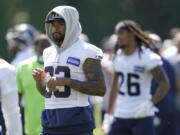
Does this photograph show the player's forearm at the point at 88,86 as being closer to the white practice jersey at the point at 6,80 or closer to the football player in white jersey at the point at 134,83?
the white practice jersey at the point at 6,80

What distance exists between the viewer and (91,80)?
28.1ft

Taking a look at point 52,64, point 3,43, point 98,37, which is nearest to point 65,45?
point 52,64

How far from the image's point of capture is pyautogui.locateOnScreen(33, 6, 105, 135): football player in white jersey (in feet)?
28.0

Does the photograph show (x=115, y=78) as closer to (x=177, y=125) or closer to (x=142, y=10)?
(x=177, y=125)

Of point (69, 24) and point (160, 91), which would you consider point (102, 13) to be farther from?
point (69, 24)

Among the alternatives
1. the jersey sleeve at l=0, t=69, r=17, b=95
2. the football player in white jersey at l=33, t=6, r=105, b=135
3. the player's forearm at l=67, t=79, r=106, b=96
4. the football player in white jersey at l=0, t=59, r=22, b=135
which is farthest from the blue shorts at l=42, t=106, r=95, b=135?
the jersey sleeve at l=0, t=69, r=17, b=95

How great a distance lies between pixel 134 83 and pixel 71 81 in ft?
10.3

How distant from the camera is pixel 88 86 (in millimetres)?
8523

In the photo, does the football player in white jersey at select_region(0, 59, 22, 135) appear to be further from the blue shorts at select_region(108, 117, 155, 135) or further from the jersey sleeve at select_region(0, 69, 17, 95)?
the blue shorts at select_region(108, 117, 155, 135)

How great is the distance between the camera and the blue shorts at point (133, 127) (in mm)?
11164

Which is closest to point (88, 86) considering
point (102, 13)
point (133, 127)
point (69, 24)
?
point (69, 24)

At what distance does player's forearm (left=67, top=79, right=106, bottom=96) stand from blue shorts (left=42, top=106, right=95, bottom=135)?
0.59 feet

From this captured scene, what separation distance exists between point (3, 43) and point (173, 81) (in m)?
15.6

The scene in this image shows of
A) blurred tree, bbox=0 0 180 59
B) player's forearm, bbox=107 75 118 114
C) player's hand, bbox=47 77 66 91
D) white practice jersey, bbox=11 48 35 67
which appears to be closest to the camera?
player's hand, bbox=47 77 66 91
